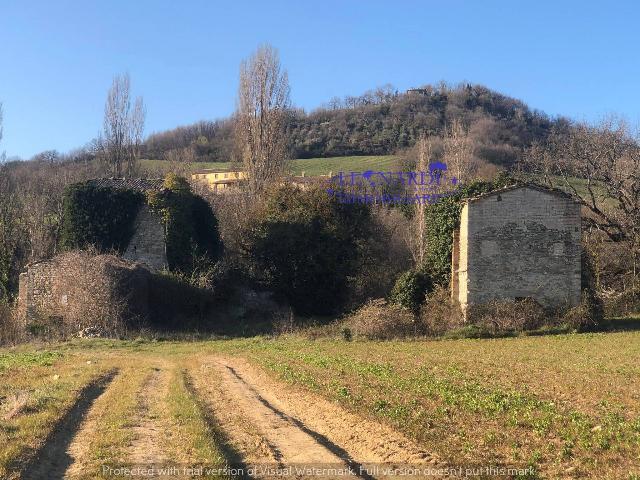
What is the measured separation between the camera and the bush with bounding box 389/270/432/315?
2611 centimetres

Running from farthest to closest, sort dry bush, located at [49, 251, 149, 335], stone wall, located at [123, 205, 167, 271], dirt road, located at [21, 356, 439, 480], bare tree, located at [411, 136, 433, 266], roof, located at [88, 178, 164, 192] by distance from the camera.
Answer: bare tree, located at [411, 136, 433, 266] < roof, located at [88, 178, 164, 192] < stone wall, located at [123, 205, 167, 271] < dry bush, located at [49, 251, 149, 335] < dirt road, located at [21, 356, 439, 480]

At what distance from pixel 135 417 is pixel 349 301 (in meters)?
23.4

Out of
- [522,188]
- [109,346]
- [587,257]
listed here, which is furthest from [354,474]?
[587,257]

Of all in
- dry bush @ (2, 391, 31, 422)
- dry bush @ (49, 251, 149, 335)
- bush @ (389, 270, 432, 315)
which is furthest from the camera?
bush @ (389, 270, 432, 315)

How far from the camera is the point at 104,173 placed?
49.4m

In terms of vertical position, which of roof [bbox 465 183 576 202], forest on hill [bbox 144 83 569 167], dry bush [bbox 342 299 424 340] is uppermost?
forest on hill [bbox 144 83 569 167]

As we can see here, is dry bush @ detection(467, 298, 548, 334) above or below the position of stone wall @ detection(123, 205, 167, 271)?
below

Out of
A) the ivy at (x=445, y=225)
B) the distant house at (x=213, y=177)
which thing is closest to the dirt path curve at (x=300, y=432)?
the ivy at (x=445, y=225)

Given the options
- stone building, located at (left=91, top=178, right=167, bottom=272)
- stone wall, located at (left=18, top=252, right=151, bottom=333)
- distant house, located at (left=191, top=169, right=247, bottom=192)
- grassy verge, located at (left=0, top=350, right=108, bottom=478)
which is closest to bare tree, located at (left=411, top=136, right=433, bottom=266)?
stone building, located at (left=91, top=178, right=167, bottom=272)

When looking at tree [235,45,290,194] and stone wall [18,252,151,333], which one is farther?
tree [235,45,290,194]

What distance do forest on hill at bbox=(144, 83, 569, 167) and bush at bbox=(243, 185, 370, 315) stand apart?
32.1 metres

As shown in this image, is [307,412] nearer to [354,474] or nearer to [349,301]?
[354,474]

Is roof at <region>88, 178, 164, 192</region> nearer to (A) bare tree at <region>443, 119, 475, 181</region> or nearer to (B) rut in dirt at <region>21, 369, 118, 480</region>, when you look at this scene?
(A) bare tree at <region>443, 119, 475, 181</region>

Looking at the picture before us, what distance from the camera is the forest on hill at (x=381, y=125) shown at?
2601 inches
